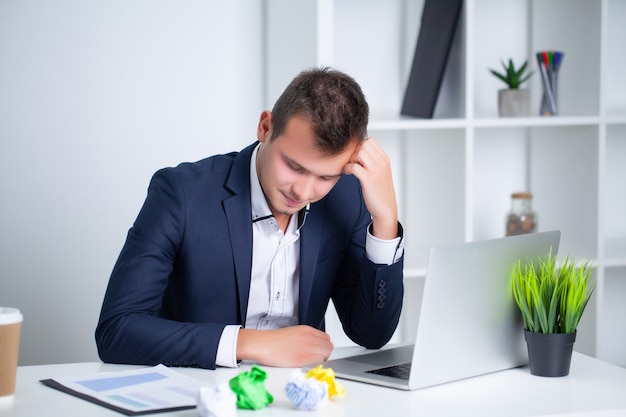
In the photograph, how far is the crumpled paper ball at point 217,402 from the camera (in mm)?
1183

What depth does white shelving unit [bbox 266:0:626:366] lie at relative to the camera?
2.82 meters

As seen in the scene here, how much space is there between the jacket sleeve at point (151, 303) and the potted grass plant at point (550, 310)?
568 mm

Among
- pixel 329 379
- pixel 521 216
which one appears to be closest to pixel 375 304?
pixel 329 379

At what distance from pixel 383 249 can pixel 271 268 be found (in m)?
0.28

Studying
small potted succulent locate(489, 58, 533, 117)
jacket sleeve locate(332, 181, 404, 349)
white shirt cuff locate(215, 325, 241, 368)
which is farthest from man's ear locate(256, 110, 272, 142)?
small potted succulent locate(489, 58, 533, 117)

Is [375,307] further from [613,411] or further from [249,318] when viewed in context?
[613,411]

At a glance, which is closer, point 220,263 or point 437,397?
point 437,397

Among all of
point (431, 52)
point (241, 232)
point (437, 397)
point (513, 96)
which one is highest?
point (431, 52)

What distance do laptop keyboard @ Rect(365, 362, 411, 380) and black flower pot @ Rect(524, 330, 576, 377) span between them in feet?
0.77

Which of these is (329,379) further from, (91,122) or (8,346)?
(91,122)

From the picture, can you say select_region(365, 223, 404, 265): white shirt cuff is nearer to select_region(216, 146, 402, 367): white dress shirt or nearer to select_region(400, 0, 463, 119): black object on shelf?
select_region(216, 146, 402, 367): white dress shirt

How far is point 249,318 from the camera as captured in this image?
76.3 inches

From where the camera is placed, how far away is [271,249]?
1936 millimetres

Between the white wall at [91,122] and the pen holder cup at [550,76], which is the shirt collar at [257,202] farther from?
the pen holder cup at [550,76]
